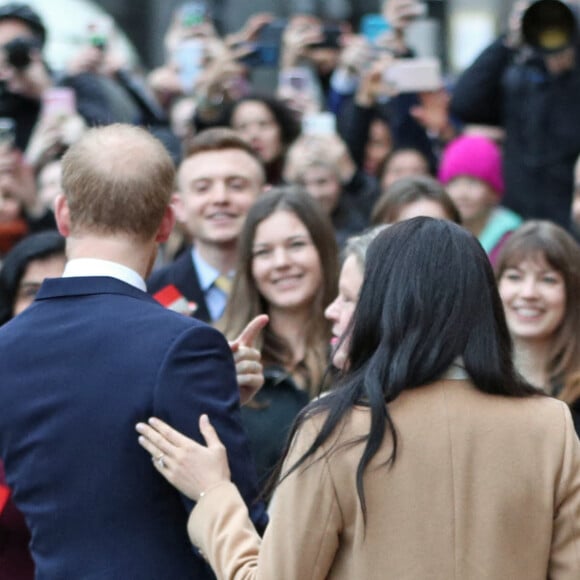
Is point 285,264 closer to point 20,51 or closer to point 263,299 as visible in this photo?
point 263,299

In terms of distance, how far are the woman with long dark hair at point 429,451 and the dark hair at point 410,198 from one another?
8.24ft

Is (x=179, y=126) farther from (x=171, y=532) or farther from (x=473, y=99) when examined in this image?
(x=171, y=532)

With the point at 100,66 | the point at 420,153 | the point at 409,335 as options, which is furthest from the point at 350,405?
the point at 100,66

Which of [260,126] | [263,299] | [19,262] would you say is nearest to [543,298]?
[263,299]

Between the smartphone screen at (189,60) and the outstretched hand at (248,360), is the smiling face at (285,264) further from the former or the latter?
the smartphone screen at (189,60)

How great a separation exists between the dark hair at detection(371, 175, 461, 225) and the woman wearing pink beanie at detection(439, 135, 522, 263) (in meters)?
1.12

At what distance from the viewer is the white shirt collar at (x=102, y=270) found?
10.1ft

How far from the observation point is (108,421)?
9.61 ft

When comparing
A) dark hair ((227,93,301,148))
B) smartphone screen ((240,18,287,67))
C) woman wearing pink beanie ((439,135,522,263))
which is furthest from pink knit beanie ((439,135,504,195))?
smartphone screen ((240,18,287,67))

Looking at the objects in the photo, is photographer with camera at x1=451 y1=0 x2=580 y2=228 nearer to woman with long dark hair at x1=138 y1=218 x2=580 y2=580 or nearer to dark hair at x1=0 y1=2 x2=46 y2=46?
dark hair at x1=0 y1=2 x2=46 y2=46

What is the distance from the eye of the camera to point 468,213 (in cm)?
649

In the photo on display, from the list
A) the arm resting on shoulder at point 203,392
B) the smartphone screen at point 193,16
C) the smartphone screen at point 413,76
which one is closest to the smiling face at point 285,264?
the arm resting on shoulder at point 203,392

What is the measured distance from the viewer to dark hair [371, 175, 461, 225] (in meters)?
5.23

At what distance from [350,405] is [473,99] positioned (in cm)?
428
